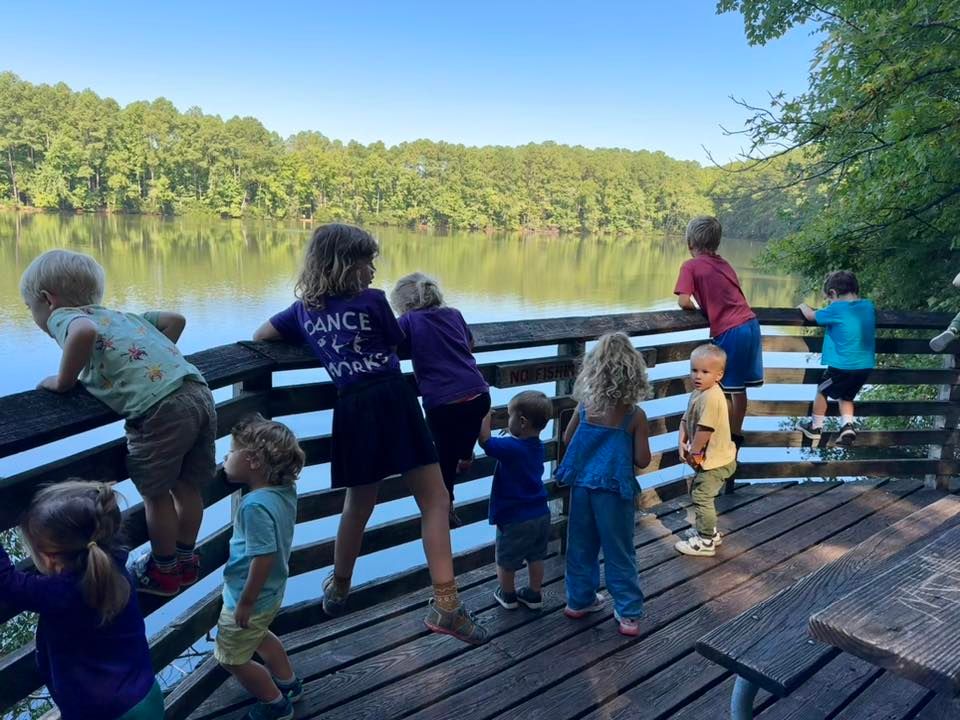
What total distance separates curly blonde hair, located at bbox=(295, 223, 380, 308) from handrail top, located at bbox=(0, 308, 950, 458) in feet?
0.81

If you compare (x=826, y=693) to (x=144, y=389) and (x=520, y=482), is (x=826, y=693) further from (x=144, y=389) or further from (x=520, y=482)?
(x=144, y=389)

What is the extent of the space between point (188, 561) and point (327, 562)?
0.69m

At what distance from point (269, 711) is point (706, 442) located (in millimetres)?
2121

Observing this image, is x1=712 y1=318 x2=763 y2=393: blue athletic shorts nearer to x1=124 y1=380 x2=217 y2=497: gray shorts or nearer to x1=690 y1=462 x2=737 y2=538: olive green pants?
x1=690 y1=462 x2=737 y2=538: olive green pants

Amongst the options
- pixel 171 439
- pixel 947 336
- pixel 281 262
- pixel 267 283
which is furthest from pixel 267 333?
pixel 281 262

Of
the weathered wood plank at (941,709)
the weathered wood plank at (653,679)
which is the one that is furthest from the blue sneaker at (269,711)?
the weathered wood plank at (941,709)

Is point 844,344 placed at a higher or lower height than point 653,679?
higher

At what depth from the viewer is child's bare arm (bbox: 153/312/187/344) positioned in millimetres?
1992

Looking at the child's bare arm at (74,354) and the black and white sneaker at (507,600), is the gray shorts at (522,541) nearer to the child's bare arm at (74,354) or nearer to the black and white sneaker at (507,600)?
the black and white sneaker at (507,600)

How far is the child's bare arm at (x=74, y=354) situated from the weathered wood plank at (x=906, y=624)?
1.67 meters

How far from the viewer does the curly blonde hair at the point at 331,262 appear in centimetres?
212

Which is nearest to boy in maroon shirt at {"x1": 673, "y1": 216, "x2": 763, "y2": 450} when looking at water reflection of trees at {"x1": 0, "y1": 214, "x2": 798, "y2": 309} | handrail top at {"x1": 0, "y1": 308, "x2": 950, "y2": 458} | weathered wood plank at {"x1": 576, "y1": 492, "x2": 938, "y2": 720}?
handrail top at {"x1": 0, "y1": 308, "x2": 950, "y2": 458}

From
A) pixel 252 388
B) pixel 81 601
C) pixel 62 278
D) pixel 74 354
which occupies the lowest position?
pixel 81 601

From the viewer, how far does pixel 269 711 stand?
→ 2.06m
